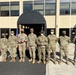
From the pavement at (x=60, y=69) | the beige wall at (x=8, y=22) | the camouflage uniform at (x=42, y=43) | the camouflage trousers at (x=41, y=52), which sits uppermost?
the beige wall at (x=8, y=22)

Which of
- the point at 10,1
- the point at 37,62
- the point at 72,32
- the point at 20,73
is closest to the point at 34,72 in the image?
the point at 20,73

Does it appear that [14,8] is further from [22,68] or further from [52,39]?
[22,68]

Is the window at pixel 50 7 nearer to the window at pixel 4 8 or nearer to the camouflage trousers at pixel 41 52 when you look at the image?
the window at pixel 4 8

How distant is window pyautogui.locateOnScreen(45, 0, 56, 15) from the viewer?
96.6ft

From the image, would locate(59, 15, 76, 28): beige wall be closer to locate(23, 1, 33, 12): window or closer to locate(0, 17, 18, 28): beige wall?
locate(23, 1, 33, 12): window

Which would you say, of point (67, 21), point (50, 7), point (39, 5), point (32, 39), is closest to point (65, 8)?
point (67, 21)

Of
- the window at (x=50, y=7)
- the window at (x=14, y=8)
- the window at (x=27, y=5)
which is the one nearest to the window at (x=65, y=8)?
the window at (x=50, y=7)

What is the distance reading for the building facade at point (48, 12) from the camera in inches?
1137

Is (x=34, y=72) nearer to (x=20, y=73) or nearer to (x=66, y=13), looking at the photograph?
(x=20, y=73)

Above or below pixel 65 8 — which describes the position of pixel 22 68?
below

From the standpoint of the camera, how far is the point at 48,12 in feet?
96.7

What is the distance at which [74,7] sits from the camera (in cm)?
2894

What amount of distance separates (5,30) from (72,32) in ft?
31.2

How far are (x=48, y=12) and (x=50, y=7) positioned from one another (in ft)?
2.58
